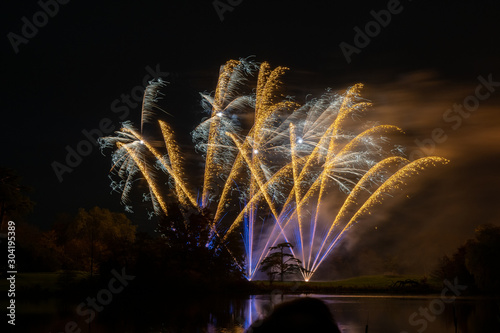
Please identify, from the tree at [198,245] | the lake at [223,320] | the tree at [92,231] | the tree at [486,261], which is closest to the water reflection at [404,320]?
the lake at [223,320]

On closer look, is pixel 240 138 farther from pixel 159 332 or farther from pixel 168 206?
pixel 159 332

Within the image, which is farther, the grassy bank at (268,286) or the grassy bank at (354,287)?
the grassy bank at (354,287)

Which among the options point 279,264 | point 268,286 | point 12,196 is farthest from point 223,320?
point 12,196

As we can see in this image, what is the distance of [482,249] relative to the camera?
137ft

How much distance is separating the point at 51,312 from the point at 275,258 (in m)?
26.0

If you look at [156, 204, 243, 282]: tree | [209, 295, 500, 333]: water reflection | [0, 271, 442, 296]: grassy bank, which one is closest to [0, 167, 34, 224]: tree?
[0, 271, 442, 296]: grassy bank

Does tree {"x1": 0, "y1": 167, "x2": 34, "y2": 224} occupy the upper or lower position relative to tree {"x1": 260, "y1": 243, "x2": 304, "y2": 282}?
upper

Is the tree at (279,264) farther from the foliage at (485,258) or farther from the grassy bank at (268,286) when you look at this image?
the foliage at (485,258)

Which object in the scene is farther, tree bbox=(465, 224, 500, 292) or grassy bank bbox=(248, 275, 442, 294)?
grassy bank bbox=(248, 275, 442, 294)

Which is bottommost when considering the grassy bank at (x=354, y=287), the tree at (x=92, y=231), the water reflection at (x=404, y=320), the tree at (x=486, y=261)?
the water reflection at (x=404, y=320)

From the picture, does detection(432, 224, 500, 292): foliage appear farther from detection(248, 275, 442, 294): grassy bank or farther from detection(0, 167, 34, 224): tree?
detection(0, 167, 34, 224): tree

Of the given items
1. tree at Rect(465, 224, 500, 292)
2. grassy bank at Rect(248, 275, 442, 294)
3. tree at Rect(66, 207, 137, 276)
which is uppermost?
tree at Rect(66, 207, 137, 276)

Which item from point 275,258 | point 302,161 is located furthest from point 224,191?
point 275,258

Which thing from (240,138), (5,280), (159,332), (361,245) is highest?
(240,138)
